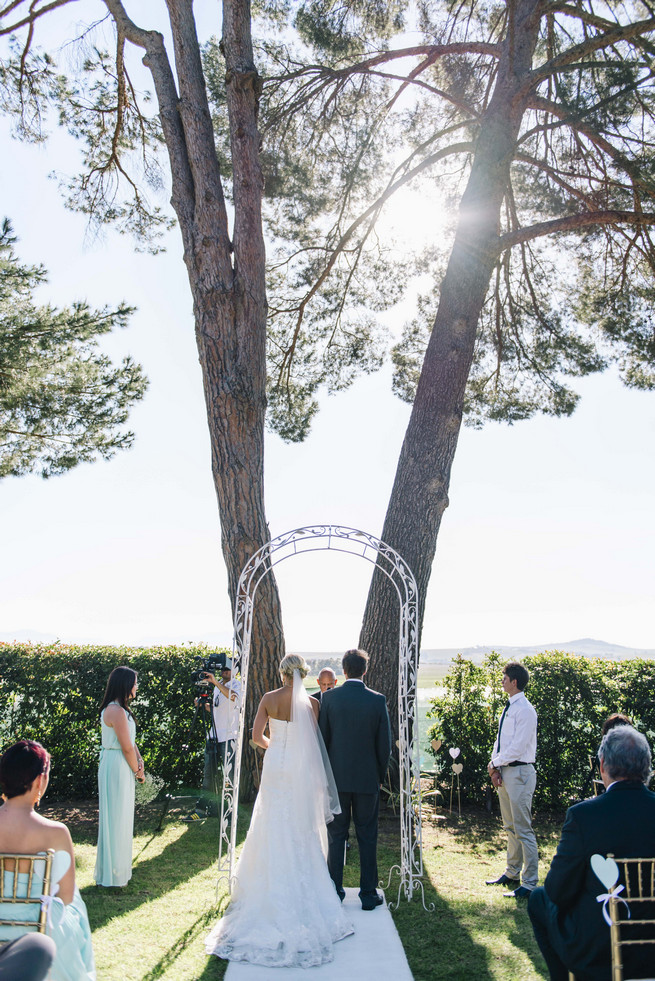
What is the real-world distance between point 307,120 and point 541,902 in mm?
10231

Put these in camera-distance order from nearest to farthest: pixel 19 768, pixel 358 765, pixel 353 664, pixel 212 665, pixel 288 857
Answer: pixel 19 768 → pixel 288 857 → pixel 358 765 → pixel 353 664 → pixel 212 665

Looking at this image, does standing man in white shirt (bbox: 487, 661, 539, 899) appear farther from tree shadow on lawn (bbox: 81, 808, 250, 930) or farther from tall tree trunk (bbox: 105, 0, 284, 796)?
tall tree trunk (bbox: 105, 0, 284, 796)

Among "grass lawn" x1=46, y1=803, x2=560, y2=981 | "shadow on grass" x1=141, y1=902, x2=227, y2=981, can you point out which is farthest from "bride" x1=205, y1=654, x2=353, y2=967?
"grass lawn" x1=46, y1=803, x2=560, y2=981

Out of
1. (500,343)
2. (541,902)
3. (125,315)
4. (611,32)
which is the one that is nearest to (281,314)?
(125,315)

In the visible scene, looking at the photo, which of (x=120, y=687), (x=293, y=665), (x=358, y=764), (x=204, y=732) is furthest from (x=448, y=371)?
(x=204, y=732)

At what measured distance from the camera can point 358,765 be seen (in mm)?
5109

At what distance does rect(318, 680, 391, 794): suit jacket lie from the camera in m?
5.11

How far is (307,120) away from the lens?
34.6 feet

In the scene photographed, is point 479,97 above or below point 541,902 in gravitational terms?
above

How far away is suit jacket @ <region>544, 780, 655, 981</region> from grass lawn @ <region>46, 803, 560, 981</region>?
1.41 metres

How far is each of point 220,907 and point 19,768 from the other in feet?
9.17

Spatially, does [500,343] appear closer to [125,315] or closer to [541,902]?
[125,315]

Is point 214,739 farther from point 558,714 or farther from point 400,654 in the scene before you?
point 558,714

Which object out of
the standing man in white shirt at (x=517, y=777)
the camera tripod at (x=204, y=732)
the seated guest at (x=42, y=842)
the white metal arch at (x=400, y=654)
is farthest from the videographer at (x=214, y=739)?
the seated guest at (x=42, y=842)
